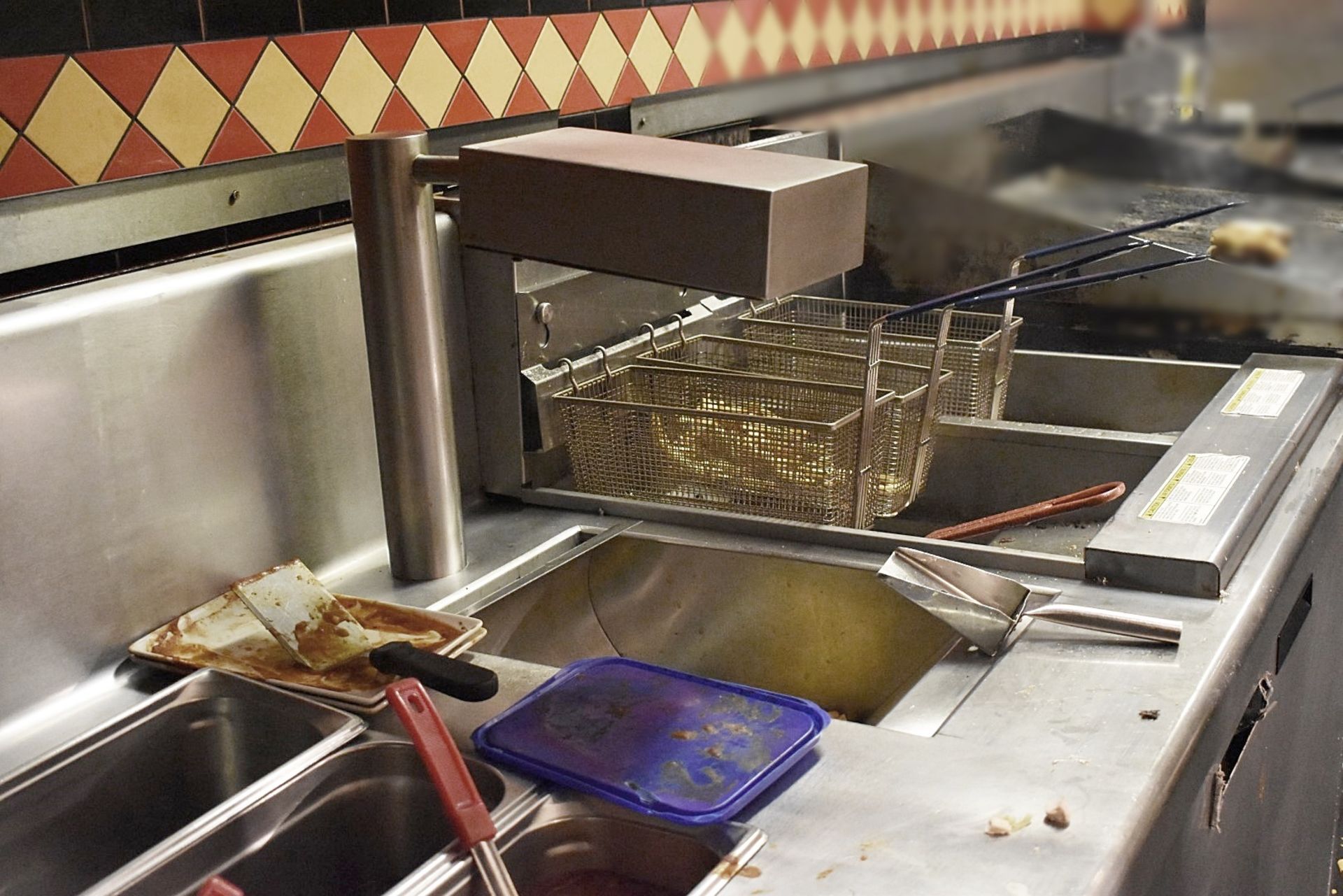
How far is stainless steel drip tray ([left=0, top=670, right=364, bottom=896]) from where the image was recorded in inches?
42.7

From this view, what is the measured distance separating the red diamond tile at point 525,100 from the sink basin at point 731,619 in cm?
66

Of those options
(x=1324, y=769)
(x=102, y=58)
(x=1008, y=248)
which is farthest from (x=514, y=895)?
(x=1008, y=248)

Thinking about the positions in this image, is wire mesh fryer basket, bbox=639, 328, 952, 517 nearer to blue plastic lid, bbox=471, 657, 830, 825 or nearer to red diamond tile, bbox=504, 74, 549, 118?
red diamond tile, bbox=504, 74, 549, 118

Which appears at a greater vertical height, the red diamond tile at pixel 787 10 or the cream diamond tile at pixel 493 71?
the red diamond tile at pixel 787 10

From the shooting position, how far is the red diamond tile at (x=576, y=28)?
1954 millimetres

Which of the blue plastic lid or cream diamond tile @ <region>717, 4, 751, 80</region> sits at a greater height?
cream diamond tile @ <region>717, 4, 751, 80</region>

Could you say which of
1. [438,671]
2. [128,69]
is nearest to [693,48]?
[128,69]

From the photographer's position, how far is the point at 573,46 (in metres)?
1.99

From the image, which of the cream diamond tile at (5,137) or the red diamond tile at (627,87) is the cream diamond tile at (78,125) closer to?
the cream diamond tile at (5,137)

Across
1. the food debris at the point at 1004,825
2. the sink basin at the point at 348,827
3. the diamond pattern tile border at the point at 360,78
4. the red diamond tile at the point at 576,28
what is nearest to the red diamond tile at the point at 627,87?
the diamond pattern tile border at the point at 360,78

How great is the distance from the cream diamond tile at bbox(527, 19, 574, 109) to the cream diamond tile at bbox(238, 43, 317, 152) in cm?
45

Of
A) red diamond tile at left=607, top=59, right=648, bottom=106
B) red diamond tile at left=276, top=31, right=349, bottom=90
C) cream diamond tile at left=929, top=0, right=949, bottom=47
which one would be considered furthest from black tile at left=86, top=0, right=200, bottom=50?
cream diamond tile at left=929, top=0, right=949, bottom=47

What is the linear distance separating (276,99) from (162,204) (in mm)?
197

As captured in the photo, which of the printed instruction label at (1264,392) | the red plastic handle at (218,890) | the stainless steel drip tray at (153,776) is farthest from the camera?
the printed instruction label at (1264,392)
